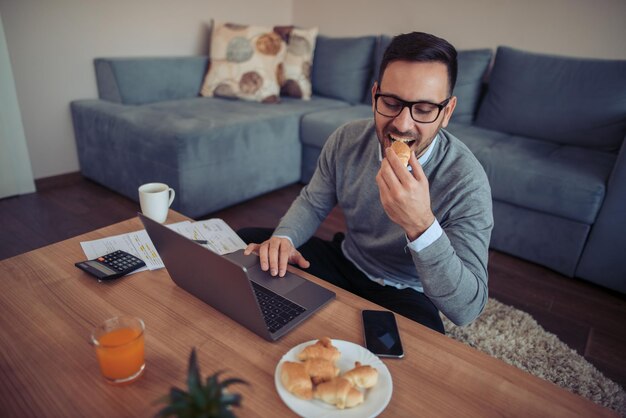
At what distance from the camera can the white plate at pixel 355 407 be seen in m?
0.59

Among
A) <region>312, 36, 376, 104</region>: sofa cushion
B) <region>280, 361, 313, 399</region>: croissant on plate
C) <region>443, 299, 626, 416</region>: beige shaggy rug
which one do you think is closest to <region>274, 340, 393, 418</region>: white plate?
<region>280, 361, 313, 399</region>: croissant on plate

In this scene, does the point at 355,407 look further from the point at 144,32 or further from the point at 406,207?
the point at 144,32

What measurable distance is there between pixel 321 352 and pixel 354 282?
1.88 feet

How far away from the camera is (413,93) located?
0.98 metres

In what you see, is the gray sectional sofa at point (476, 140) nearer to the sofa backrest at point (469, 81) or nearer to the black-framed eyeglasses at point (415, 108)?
the sofa backrest at point (469, 81)

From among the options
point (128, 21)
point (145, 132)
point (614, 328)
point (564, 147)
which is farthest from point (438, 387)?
point (128, 21)

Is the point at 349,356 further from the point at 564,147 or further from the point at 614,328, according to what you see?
the point at 564,147

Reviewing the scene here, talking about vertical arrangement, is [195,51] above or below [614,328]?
above

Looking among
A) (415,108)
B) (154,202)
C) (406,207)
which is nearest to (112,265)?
(154,202)

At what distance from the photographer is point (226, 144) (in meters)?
2.28

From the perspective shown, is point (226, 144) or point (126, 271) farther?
point (226, 144)

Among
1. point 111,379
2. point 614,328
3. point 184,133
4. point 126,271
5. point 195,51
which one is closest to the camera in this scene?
point 111,379

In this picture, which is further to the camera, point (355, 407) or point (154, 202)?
point (154, 202)

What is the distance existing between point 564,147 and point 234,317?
2.22m
